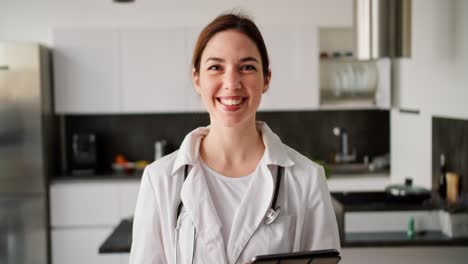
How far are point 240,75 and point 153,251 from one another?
45 centimetres

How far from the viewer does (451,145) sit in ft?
13.1

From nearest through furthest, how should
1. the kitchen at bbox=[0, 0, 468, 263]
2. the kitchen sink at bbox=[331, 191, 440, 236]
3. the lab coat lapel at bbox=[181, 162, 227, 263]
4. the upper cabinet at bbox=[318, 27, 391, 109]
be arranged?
the lab coat lapel at bbox=[181, 162, 227, 263]
the kitchen sink at bbox=[331, 191, 440, 236]
the kitchen at bbox=[0, 0, 468, 263]
the upper cabinet at bbox=[318, 27, 391, 109]

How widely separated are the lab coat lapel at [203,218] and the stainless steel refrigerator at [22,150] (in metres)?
3.78

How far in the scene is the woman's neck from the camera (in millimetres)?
1456

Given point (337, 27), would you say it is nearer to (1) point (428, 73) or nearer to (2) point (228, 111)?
(1) point (428, 73)

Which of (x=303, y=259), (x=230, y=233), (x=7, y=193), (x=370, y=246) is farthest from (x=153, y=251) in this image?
(x=7, y=193)

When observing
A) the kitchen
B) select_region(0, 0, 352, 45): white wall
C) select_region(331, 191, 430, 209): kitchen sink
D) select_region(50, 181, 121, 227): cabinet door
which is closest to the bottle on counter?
the kitchen

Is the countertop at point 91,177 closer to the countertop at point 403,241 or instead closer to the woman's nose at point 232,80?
the countertop at point 403,241

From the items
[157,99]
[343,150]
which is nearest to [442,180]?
[343,150]

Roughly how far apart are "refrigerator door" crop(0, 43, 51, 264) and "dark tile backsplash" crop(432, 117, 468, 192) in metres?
3.01

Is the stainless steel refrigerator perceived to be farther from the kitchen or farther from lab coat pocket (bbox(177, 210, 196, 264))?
lab coat pocket (bbox(177, 210, 196, 264))

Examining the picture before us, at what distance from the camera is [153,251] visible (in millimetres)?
1388

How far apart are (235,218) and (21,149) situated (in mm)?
3892

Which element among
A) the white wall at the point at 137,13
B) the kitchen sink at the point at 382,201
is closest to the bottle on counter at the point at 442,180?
the kitchen sink at the point at 382,201
